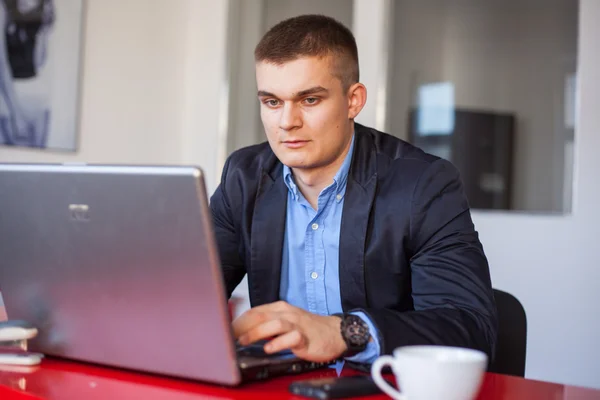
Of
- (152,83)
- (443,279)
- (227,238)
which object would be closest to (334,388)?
(443,279)

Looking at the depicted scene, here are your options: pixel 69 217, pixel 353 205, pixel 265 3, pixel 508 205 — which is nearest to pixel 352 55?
pixel 353 205

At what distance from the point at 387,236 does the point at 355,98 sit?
411mm

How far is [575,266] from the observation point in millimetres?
2977

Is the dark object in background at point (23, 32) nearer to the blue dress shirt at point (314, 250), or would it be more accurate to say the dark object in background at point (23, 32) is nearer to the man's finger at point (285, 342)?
the blue dress shirt at point (314, 250)

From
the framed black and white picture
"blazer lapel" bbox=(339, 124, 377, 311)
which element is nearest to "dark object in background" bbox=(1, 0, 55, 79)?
the framed black and white picture

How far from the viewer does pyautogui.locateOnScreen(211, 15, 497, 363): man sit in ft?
5.07

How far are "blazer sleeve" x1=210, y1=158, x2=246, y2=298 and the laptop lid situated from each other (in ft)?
2.30

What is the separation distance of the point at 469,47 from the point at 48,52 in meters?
1.93

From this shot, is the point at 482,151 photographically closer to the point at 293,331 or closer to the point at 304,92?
the point at 304,92

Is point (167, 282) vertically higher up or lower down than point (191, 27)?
lower down

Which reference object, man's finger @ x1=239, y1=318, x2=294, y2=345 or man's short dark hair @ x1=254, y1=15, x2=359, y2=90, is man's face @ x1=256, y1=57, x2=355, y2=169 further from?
man's finger @ x1=239, y1=318, x2=294, y2=345

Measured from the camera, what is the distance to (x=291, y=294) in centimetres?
175

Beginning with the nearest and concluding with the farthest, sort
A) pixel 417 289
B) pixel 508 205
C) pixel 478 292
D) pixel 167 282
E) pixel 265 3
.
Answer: pixel 167 282 < pixel 478 292 < pixel 417 289 < pixel 508 205 < pixel 265 3

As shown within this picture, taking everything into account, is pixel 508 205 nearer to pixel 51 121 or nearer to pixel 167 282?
pixel 51 121
